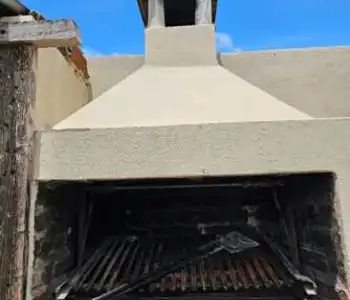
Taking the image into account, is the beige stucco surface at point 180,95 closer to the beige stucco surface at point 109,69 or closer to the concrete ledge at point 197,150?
the concrete ledge at point 197,150

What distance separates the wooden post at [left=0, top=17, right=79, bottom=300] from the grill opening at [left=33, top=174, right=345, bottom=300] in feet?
0.50

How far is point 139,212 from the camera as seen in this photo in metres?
4.21

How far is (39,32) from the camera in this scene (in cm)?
268

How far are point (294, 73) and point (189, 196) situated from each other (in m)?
1.92

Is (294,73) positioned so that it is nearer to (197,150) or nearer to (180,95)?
(180,95)

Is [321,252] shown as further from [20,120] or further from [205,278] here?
[20,120]

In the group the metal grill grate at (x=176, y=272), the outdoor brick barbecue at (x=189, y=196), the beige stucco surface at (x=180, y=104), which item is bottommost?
the metal grill grate at (x=176, y=272)

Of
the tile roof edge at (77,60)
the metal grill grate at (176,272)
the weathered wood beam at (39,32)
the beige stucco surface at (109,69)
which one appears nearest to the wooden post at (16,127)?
the weathered wood beam at (39,32)

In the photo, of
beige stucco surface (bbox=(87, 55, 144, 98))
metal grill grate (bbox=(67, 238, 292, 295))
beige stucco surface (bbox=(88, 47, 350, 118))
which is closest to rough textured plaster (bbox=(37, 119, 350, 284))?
metal grill grate (bbox=(67, 238, 292, 295))

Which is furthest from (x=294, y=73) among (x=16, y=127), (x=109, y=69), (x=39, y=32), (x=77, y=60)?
(x=16, y=127)

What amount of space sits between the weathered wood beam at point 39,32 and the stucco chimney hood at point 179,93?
624 millimetres

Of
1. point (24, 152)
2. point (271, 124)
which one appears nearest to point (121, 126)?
point (24, 152)

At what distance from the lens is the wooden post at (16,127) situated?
2.45m

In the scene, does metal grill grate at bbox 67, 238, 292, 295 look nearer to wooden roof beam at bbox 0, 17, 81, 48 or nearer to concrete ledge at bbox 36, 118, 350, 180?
concrete ledge at bbox 36, 118, 350, 180
